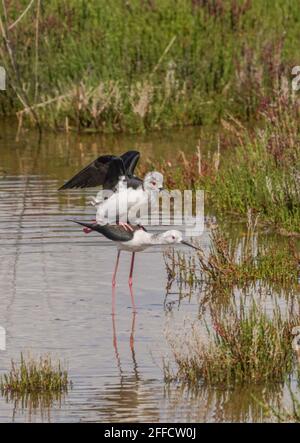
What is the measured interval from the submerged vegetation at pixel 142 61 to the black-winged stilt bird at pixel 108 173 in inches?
232

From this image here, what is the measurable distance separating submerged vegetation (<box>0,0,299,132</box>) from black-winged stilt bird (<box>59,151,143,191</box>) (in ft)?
19.3

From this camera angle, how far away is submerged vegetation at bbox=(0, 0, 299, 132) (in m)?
17.4

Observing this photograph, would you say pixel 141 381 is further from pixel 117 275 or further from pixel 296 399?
pixel 117 275

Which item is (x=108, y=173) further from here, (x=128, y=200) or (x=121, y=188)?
(x=128, y=200)

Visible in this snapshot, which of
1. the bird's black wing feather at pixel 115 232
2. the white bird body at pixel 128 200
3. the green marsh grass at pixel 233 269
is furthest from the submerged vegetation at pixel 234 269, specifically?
the white bird body at pixel 128 200

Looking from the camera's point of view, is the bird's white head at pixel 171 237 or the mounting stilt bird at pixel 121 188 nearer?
the bird's white head at pixel 171 237

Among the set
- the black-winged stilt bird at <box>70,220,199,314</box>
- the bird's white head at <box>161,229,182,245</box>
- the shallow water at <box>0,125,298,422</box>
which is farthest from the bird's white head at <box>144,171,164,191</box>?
the bird's white head at <box>161,229,182,245</box>

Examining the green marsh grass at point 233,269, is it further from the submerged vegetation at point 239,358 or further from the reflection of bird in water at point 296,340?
the submerged vegetation at point 239,358

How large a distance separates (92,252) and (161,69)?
748 cm

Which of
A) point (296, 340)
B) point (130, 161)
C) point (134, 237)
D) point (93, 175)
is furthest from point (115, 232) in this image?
point (296, 340)

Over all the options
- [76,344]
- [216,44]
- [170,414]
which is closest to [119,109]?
[216,44]

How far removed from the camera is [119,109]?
1730 centimetres

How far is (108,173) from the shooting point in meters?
10.9

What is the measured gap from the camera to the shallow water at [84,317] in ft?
23.9
